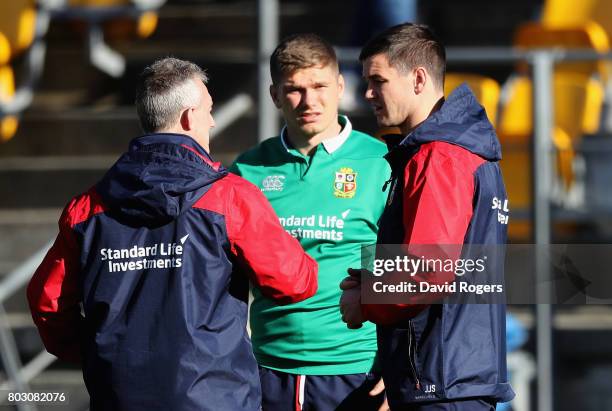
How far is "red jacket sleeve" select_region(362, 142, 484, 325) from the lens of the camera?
2572 millimetres

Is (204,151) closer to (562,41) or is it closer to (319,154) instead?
(319,154)

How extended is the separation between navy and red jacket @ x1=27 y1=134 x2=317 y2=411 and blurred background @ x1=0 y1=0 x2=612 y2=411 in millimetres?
1998

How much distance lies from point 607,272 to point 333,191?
3.79ft

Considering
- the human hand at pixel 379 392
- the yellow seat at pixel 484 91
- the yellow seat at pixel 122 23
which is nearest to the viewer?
the human hand at pixel 379 392

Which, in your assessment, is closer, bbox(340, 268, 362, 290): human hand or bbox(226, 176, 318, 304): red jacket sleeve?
bbox(226, 176, 318, 304): red jacket sleeve

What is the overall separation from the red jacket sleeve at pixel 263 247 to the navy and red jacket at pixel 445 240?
208mm

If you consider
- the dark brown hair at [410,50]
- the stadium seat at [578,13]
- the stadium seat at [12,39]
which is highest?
the stadium seat at [578,13]

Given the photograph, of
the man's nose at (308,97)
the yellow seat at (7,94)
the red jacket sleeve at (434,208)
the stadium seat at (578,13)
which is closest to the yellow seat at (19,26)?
the yellow seat at (7,94)

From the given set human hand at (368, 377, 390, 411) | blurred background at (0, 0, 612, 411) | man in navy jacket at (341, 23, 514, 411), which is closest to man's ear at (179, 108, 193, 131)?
man in navy jacket at (341, 23, 514, 411)

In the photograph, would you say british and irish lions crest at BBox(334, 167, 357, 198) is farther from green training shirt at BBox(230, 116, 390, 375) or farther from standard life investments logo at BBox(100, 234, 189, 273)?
standard life investments logo at BBox(100, 234, 189, 273)

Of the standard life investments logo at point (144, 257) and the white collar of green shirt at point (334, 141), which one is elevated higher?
the white collar of green shirt at point (334, 141)

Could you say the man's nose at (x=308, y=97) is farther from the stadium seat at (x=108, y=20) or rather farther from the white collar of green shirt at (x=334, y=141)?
the stadium seat at (x=108, y=20)

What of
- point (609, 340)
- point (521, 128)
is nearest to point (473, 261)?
point (609, 340)

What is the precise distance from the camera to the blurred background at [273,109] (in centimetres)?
486
